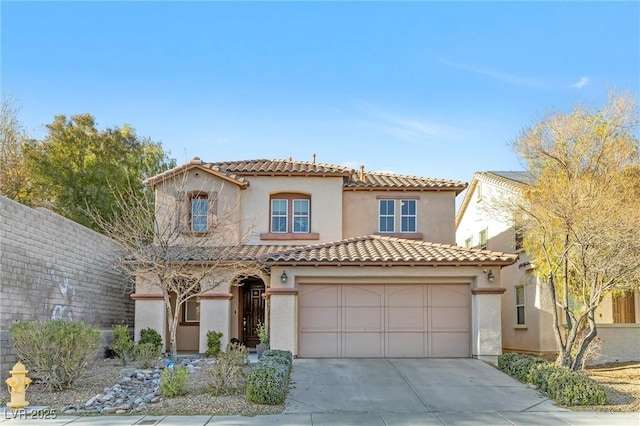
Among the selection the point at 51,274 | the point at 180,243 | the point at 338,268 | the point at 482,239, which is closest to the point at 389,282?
the point at 338,268

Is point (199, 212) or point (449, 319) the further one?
point (199, 212)

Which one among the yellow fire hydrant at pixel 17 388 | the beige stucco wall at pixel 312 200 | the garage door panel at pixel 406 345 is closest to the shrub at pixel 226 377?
the yellow fire hydrant at pixel 17 388

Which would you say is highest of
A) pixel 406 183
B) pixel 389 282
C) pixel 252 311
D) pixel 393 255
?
pixel 406 183

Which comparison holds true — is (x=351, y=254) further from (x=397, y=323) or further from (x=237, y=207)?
(x=237, y=207)

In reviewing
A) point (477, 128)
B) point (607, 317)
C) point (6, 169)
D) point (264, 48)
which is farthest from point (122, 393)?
point (6, 169)

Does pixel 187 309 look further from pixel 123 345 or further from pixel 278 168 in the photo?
pixel 278 168

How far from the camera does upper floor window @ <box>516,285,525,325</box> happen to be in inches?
978

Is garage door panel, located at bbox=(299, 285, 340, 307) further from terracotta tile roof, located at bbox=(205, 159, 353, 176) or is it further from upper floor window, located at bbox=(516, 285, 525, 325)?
upper floor window, located at bbox=(516, 285, 525, 325)

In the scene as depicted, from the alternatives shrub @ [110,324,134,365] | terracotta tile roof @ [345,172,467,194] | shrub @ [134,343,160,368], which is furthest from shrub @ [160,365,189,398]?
terracotta tile roof @ [345,172,467,194]

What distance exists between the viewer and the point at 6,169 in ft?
101

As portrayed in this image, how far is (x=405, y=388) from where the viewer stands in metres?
14.7

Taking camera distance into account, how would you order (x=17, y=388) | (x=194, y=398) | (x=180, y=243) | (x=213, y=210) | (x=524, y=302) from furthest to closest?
(x=524, y=302), (x=213, y=210), (x=180, y=243), (x=194, y=398), (x=17, y=388)

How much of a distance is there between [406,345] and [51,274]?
34.9 feet

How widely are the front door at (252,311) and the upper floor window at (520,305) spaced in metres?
10.1
